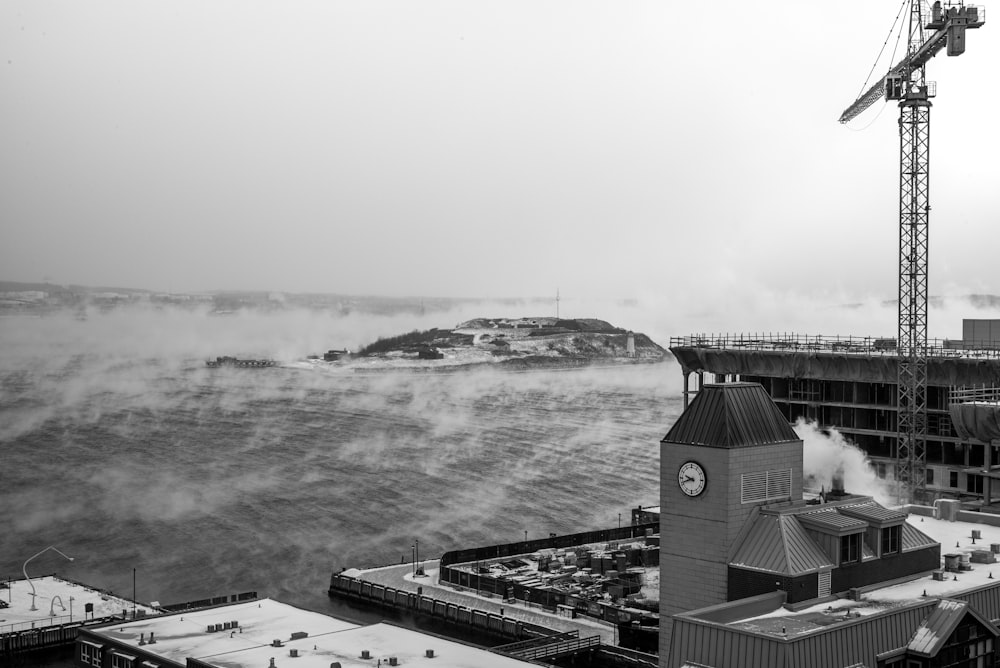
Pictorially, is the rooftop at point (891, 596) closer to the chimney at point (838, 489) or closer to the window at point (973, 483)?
the chimney at point (838, 489)

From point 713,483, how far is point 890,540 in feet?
25.5

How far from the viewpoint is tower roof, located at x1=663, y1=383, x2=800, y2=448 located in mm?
49656

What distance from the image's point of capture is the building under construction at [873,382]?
9625 centimetres

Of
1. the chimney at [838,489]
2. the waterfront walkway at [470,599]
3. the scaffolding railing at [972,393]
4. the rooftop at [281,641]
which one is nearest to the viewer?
the rooftop at [281,641]

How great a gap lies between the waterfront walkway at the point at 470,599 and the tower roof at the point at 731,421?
18.5m

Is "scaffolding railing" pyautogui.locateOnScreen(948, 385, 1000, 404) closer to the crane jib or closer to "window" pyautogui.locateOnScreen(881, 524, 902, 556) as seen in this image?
the crane jib

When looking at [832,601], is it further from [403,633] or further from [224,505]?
[224,505]

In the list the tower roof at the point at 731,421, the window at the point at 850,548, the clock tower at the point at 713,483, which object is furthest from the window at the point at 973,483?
the window at the point at 850,548

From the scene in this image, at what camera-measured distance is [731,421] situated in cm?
4984

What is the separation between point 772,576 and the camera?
46.1 m

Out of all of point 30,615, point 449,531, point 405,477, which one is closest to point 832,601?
point 30,615

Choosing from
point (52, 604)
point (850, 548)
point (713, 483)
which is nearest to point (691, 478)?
point (713, 483)


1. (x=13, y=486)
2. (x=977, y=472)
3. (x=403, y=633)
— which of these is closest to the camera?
(x=403, y=633)

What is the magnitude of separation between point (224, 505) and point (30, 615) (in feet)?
196
